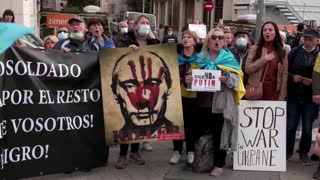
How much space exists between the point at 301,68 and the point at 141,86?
6.56ft

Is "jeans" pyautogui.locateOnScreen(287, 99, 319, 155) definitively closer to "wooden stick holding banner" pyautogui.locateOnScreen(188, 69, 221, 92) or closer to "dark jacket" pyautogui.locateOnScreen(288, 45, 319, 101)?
"dark jacket" pyautogui.locateOnScreen(288, 45, 319, 101)

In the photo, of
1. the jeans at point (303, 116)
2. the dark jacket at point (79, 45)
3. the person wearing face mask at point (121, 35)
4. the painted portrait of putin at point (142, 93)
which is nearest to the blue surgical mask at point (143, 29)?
the person wearing face mask at point (121, 35)

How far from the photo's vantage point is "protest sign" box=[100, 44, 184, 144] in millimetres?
5773

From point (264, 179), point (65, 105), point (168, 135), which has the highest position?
point (65, 105)

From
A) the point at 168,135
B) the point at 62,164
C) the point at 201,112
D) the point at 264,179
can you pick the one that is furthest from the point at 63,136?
the point at 264,179

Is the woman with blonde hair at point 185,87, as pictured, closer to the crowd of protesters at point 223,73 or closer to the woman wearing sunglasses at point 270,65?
the crowd of protesters at point 223,73

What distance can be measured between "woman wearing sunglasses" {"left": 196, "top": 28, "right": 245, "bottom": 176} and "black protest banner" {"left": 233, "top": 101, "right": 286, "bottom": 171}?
324 mm

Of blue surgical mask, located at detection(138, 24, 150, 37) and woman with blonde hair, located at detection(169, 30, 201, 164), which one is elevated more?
blue surgical mask, located at detection(138, 24, 150, 37)

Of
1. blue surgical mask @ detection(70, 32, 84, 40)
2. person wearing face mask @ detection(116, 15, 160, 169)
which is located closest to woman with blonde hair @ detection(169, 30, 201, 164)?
person wearing face mask @ detection(116, 15, 160, 169)

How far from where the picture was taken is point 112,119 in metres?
5.78

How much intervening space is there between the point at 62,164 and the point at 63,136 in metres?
0.30

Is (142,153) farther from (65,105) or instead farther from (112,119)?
(65,105)

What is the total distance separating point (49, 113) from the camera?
5.39 meters

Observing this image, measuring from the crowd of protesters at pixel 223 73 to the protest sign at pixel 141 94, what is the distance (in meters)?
0.20
